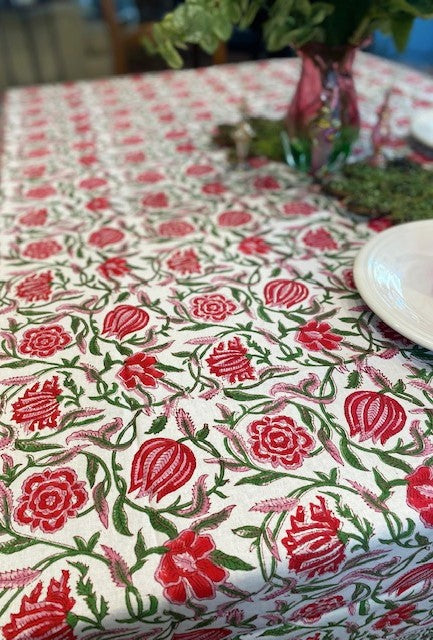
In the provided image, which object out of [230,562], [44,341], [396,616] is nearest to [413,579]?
[396,616]

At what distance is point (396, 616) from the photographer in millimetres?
472

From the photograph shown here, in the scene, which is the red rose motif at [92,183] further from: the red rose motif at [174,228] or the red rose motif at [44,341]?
the red rose motif at [44,341]

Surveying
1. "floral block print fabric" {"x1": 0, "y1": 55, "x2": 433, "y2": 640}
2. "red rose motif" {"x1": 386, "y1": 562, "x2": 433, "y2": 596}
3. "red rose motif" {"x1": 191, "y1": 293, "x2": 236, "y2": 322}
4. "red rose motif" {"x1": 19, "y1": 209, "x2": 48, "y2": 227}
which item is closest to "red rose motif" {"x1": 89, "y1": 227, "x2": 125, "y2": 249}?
"floral block print fabric" {"x1": 0, "y1": 55, "x2": 433, "y2": 640}

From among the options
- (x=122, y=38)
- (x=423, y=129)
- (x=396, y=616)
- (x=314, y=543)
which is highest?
(x=122, y=38)

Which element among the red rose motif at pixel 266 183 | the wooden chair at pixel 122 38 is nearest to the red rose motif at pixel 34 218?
the red rose motif at pixel 266 183

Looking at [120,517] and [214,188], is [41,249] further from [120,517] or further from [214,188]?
[120,517]

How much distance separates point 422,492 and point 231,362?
213 millimetres

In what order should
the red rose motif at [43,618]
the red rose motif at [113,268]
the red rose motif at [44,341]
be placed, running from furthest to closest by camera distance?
the red rose motif at [113,268] → the red rose motif at [44,341] → the red rose motif at [43,618]

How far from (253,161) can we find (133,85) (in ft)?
2.46

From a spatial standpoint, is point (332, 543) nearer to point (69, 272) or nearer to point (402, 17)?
point (69, 272)

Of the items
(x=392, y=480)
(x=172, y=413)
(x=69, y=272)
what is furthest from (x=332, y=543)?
(x=69, y=272)

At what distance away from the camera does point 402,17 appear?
2.44ft

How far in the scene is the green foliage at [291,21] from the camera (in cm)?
70

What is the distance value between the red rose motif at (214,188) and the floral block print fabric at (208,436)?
96 millimetres
